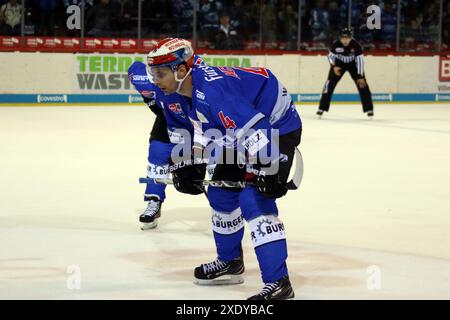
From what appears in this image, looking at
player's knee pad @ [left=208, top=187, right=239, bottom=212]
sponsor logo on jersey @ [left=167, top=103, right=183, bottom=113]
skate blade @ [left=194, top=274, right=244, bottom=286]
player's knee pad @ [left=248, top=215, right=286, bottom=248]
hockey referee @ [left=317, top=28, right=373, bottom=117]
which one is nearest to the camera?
player's knee pad @ [left=248, top=215, right=286, bottom=248]

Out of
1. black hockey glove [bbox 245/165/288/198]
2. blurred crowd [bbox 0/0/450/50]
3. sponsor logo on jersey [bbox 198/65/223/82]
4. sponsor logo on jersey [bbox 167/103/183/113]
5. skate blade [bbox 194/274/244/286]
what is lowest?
skate blade [bbox 194/274/244/286]

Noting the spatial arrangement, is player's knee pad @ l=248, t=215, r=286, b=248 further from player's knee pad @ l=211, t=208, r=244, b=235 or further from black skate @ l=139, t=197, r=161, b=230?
black skate @ l=139, t=197, r=161, b=230

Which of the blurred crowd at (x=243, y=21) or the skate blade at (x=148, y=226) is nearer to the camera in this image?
the skate blade at (x=148, y=226)

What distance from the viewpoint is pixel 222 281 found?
5.31m

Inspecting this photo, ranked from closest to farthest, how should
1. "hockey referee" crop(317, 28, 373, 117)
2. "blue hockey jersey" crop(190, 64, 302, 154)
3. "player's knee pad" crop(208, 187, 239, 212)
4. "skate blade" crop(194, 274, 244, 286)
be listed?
"blue hockey jersey" crop(190, 64, 302, 154) < "player's knee pad" crop(208, 187, 239, 212) < "skate blade" crop(194, 274, 244, 286) < "hockey referee" crop(317, 28, 373, 117)

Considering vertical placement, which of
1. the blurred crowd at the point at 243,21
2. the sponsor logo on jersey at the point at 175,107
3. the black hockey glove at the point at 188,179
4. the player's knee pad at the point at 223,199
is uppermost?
the blurred crowd at the point at 243,21

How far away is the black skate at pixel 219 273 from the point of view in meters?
5.28

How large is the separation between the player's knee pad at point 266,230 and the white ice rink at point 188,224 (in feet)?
1.32

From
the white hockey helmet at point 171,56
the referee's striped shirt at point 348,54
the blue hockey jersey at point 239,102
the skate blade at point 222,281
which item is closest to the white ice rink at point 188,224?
the skate blade at point 222,281

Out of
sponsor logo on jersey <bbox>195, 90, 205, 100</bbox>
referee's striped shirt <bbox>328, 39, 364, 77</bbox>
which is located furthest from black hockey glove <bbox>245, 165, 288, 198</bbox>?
referee's striped shirt <bbox>328, 39, 364, 77</bbox>

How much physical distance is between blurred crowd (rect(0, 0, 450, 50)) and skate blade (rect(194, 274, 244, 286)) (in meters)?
12.0

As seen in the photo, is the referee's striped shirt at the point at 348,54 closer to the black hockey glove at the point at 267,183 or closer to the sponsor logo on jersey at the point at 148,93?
the sponsor logo on jersey at the point at 148,93

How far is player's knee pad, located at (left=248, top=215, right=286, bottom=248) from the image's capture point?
4742 millimetres
